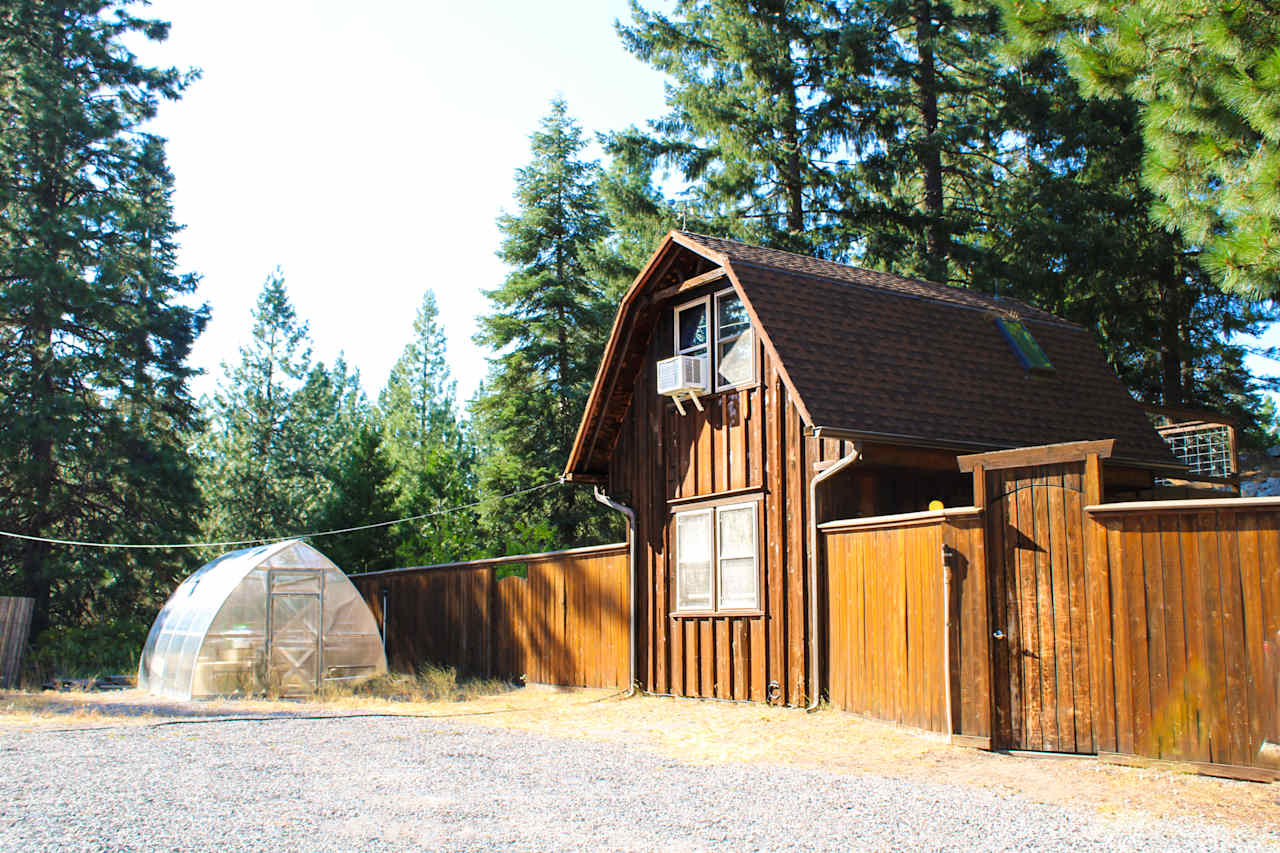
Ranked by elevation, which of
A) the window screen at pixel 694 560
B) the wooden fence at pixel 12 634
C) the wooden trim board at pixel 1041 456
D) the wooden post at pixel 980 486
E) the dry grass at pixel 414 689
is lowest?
the dry grass at pixel 414 689

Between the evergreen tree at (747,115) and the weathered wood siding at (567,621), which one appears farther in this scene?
the evergreen tree at (747,115)

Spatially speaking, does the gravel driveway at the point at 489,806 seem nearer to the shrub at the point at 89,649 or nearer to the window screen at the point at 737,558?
the window screen at the point at 737,558

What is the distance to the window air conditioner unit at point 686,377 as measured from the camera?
15055mm

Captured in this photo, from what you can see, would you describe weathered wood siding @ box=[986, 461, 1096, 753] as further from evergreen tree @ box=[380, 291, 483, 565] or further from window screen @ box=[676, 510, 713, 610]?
evergreen tree @ box=[380, 291, 483, 565]

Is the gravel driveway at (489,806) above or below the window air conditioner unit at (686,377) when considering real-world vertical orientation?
below

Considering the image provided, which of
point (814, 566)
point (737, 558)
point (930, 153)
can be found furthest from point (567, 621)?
point (930, 153)

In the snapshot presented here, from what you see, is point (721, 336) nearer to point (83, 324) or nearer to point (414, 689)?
point (414, 689)

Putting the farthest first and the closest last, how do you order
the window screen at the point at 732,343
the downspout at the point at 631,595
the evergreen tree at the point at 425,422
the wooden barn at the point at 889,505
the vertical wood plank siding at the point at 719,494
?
the evergreen tree at the point at 425,422 < the downspout at the point at 631,595 < the window screen at the point at 732,343 < the vertical wood plank siding at the point at 719,494 < the wooden barn at the point at 889,505

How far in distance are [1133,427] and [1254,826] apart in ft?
33.6

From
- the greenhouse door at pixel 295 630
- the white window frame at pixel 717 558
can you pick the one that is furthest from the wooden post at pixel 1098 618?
the greenhouse door at pixel 295 630

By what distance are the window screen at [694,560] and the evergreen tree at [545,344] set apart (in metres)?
13.9

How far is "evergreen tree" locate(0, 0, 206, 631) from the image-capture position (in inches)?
1005

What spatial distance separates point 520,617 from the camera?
18.4m

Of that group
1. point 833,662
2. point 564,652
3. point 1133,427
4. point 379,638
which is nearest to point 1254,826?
point 833,662
